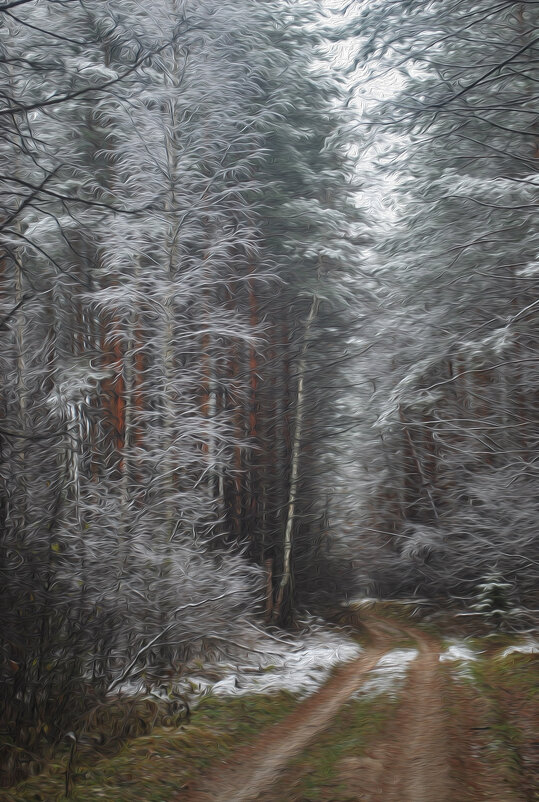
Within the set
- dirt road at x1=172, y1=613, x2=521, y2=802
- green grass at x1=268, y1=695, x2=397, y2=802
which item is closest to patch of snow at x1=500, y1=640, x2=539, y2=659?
dirt road at x1=172, y1=613, x2=521, y2=802

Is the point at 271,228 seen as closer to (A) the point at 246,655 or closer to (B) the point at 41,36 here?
(B) the point at 41,36

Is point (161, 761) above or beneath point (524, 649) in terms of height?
above

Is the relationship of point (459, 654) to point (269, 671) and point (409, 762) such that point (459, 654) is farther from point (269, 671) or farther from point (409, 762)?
point (409, 762)

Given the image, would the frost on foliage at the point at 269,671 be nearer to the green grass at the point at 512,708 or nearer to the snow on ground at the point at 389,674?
the snow on ground at the point at 389,674

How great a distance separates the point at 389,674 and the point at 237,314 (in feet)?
23.5

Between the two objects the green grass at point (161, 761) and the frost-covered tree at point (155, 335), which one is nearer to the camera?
the green grass at point (161, 761)

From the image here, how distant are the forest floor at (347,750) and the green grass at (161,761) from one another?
0.6 inches

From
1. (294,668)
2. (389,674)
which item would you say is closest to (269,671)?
(294,668)

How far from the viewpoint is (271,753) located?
26.0 feet

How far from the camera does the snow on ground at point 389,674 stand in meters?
10.6

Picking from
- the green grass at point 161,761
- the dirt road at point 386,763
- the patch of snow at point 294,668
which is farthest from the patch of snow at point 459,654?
the green grass at point 161,761

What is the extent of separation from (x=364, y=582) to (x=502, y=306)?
17778mm

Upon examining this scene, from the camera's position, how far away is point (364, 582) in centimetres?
2803

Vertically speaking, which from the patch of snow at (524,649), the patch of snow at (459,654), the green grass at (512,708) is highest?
the green grass at (512,708)
